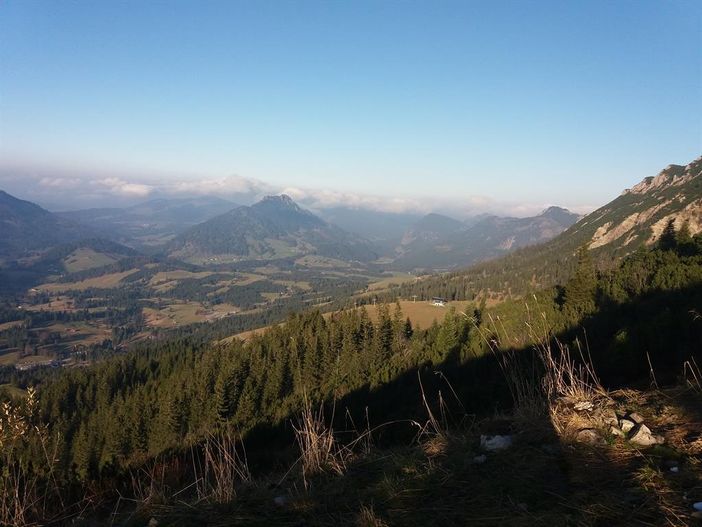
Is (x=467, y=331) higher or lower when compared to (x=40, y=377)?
higher

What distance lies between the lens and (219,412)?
4547 centimetres

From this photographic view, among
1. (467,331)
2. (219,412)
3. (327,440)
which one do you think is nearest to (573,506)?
(327,440)

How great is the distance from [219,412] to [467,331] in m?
32.2

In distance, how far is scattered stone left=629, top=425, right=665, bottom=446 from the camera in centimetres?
406

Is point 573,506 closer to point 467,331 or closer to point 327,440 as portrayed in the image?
point 327,440

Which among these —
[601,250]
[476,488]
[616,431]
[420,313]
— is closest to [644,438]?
[616,431]

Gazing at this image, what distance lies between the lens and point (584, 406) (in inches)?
196

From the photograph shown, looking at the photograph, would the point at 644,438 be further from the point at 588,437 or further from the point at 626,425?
the point at 588,437

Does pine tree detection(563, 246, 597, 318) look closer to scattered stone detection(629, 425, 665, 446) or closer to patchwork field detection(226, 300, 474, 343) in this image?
scattered stone detection(629, 425, 665, 446)

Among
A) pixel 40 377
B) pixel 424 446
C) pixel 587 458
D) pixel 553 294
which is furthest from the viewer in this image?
pixel 40 377

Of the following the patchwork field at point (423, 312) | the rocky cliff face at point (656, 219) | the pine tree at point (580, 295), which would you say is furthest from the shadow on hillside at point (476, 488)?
the rocky cliff face at point (656, 219)

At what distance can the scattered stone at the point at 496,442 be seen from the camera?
450 cm

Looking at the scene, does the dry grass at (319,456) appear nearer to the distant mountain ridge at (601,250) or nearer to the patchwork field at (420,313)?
the patchwork field at (420,313)

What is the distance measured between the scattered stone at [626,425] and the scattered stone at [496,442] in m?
1.15
